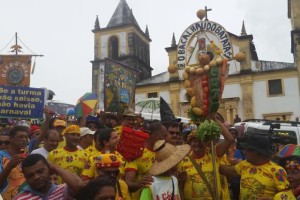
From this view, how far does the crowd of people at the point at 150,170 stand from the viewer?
3.10 m

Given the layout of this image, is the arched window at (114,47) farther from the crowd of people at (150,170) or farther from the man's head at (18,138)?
the man's head at (18,138)

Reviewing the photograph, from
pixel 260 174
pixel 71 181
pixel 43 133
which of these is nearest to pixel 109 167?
pixel 71 181

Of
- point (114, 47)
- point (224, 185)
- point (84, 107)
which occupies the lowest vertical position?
point (224, 185)

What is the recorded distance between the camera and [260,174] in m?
4.08

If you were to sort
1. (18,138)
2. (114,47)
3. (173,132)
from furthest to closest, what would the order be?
(114,47) < (173,132) < (18,138)

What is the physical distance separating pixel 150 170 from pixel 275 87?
26.3 m

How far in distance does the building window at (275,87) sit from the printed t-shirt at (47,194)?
88.2 feet

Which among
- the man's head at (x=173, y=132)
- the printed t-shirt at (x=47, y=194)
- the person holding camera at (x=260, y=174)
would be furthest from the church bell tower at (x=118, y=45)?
the printed t-shirt at (x=47, y=194)

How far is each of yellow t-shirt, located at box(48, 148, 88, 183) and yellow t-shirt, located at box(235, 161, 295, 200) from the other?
211 cm

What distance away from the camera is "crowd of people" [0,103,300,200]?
310 cm

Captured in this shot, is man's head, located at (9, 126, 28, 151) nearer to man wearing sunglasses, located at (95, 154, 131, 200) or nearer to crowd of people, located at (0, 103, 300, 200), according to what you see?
crowd of people, located at (0, 103, 300, 200)

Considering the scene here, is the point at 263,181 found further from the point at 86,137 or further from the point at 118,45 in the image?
the point at 118,45

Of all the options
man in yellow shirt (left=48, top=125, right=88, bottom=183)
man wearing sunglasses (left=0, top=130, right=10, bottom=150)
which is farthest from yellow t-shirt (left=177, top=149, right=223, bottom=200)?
man wearing sunglasses (left=0, top=130, right=10, bottom=150)

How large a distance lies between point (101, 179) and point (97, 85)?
31882 millimetres
